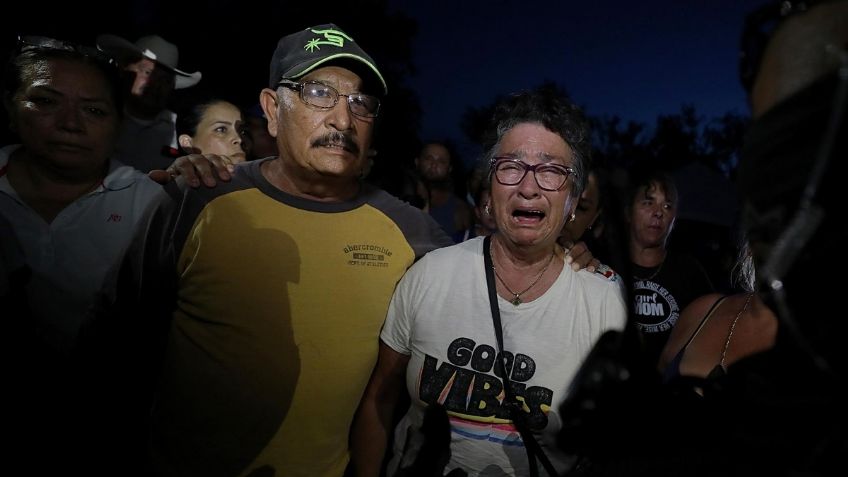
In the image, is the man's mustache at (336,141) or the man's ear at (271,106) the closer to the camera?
the man's mustache at (336,141)

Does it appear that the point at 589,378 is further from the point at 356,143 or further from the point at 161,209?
the point at 161,209

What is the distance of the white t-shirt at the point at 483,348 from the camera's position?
7.09 ft

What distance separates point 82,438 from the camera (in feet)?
7.96

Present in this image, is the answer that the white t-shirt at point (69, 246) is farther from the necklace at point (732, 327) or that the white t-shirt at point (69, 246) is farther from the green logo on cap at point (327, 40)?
the necklace at point (732, 327)

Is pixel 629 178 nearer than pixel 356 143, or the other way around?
pixel 629 178

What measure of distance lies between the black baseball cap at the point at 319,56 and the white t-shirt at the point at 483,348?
3.40ft

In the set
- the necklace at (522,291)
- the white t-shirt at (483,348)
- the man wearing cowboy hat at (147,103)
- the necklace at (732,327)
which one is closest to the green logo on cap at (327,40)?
the white t-shirt at (483,348)

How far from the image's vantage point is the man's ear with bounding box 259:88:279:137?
270cm

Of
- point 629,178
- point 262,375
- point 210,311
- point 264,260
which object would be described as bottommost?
point 262,375

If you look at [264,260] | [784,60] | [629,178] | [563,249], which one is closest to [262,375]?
[264,260]

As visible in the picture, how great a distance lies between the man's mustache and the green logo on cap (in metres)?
0.44

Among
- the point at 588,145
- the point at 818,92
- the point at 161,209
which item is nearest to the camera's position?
the point at 818,92

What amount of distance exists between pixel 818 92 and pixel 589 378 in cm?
67

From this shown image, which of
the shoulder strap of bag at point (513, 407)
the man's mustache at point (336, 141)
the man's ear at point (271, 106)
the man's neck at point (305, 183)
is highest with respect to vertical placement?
the man's ear at point (271, 106)
